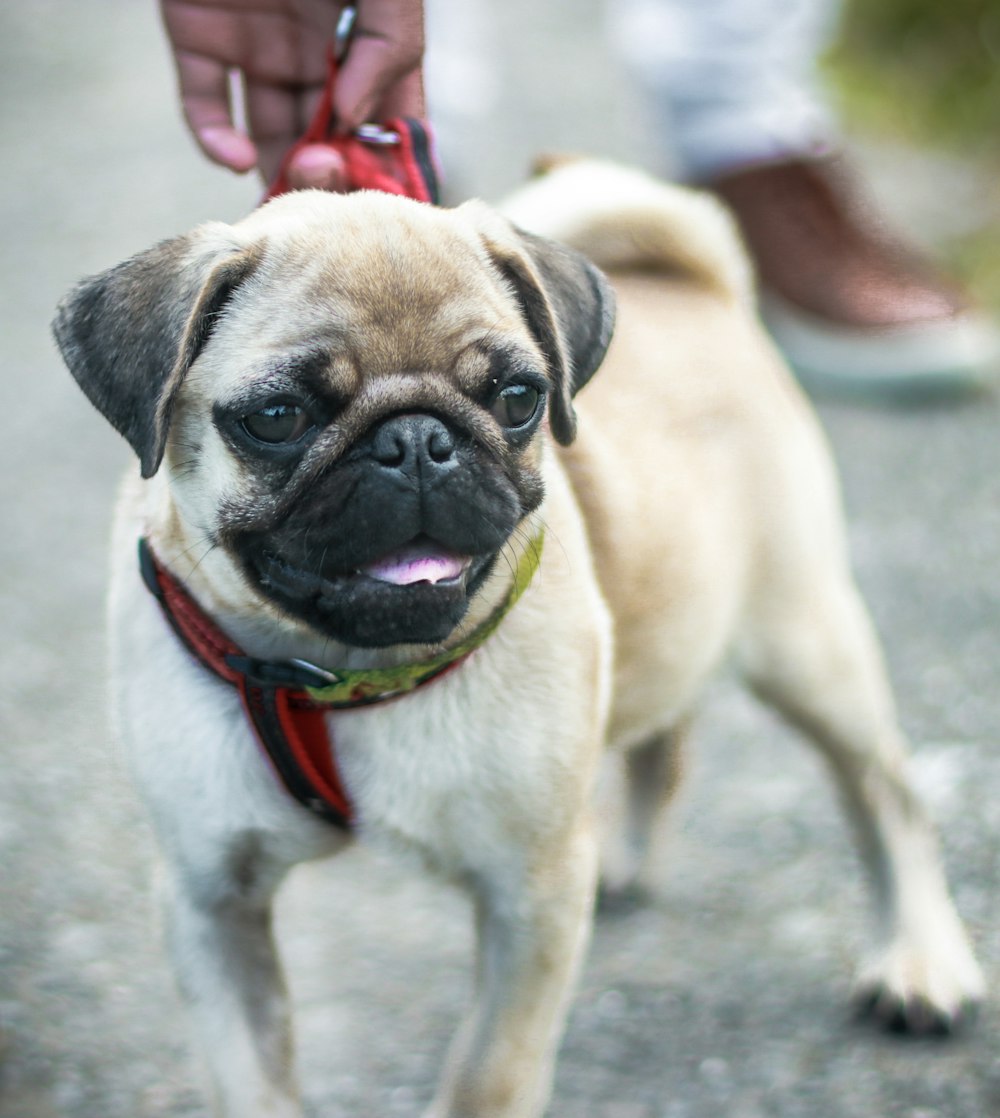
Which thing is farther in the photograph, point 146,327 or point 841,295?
point 841,295

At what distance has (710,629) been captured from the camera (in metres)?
2.69

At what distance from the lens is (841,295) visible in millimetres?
5188

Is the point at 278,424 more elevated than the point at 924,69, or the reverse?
the point at 278,424

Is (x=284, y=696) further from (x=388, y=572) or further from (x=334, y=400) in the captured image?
(x=334, y=400)

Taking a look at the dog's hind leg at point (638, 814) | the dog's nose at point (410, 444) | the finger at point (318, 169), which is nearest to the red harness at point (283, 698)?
the dog's nose at point (410, 444)

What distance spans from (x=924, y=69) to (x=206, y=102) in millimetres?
6376

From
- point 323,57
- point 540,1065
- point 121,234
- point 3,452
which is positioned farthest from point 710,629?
point 121,234

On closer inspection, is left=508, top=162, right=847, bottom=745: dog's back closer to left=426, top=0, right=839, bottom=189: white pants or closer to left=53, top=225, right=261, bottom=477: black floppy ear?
left=53, top=225, right=261, bottom=477: black floppy ear

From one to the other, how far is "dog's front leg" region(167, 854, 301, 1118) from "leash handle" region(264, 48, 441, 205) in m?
1.10

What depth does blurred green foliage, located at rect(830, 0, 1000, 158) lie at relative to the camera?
7.37 meters

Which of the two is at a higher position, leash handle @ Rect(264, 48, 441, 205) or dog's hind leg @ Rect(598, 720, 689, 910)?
leash handle @ Rect(264, 48, 441, 205)

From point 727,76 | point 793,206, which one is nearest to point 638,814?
point 793,206

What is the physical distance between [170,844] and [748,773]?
5.71 ft

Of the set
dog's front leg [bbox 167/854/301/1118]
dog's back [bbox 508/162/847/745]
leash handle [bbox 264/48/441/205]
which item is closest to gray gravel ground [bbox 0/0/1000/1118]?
dog's front leg [bbox 167/854/301/1118]
